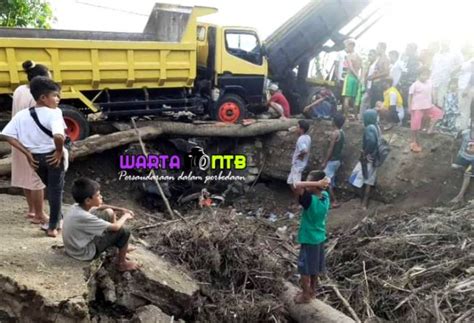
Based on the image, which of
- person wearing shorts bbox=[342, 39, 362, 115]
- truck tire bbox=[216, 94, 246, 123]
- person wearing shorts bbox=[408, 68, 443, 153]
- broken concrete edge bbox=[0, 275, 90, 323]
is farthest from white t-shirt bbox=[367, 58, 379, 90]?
broken concrete edge bbox=[0, 275, 90, 323]

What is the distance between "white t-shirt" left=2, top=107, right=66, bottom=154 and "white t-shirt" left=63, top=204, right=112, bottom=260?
73 centimetres

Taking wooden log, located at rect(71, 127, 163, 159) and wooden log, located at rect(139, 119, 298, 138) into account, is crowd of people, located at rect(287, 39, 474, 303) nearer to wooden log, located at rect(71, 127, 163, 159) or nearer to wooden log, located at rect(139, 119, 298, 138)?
wooden log, located at rect(139, 119, 298, 138)

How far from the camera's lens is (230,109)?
34.4 ft

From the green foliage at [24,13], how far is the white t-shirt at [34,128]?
26.5 feet

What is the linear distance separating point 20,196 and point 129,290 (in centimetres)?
271

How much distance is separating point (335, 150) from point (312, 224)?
13.4 ft

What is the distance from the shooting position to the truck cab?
10.2 m

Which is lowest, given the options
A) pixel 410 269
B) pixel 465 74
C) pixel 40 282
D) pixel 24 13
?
pixel 410 269

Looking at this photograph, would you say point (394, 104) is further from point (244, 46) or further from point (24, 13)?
point (24, 13)

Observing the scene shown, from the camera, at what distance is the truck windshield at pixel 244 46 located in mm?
10359

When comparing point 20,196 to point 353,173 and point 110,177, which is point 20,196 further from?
point 353,173

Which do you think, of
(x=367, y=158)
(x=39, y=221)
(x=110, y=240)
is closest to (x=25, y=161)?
(x=39, y=221)

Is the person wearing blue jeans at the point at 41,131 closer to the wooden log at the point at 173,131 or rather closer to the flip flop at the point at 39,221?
the flip flop at the point at 39,221

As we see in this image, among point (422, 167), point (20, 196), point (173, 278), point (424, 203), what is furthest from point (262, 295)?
point (422, 167)
